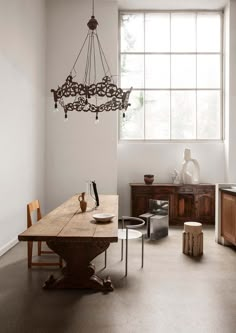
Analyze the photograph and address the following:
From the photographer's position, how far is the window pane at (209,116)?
6.96 metres

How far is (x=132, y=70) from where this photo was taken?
6980 mm

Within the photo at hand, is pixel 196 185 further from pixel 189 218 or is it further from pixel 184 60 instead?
pixel 184 60

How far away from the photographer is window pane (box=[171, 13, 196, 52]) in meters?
6.96

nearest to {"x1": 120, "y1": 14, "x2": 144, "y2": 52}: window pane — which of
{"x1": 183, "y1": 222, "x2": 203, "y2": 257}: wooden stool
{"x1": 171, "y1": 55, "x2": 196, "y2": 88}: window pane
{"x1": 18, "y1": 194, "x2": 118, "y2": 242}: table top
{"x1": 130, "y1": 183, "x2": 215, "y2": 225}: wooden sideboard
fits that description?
{"x1": 171, "y1": 55, "x2": 196, "y2": 88}: window pane

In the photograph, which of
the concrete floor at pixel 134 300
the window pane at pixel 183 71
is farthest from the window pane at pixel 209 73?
the concrete floor at pixel 134 300

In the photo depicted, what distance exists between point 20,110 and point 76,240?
312 cm

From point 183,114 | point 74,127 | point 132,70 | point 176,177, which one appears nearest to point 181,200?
point 176,177

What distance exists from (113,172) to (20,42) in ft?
9.69

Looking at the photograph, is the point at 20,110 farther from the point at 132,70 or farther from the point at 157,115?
the point at 157,115

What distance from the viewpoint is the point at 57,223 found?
2975 mm

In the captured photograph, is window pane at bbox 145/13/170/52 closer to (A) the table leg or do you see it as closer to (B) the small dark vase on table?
(B) the small dark vase on table

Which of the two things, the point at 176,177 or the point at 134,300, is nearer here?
the point at 134,300

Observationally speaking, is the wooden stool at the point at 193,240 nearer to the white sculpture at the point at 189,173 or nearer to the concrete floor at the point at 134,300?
the concrete floor at the point at 134,300

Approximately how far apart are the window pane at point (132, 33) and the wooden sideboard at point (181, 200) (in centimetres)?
307
